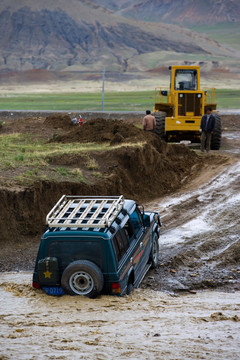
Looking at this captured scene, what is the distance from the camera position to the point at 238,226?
16.0 m

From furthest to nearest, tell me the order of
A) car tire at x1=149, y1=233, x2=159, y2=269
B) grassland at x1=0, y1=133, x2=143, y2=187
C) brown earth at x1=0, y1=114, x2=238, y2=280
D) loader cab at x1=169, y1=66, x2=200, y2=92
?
loader cab at x1=169, y1=66, x2=200, y2=92
grassland at x1=0, y1=133, x2=143, y2=187
brown earth at x1=0, y1=114, x2=238, y2=280
car tire at x1=149, y1=233, x2=159, y2=269

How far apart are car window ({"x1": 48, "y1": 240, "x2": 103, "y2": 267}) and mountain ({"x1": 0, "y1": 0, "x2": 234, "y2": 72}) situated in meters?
121

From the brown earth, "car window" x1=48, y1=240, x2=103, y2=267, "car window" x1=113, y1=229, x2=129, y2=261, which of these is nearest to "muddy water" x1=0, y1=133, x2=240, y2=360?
"car window" x1=48, y1=240, x2=103, y2=267

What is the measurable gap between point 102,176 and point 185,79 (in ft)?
36.2

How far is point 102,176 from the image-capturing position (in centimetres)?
1978

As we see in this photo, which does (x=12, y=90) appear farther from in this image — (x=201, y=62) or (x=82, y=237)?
(x=82, y=237)

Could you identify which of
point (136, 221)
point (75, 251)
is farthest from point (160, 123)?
point (75, 251)

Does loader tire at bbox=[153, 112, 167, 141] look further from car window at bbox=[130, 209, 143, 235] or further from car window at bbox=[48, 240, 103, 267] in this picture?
car window at bbox=[48, 240, 103, 267]

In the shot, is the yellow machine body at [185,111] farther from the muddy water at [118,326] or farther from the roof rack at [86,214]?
the muddy water at [118,326]

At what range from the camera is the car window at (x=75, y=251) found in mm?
9914

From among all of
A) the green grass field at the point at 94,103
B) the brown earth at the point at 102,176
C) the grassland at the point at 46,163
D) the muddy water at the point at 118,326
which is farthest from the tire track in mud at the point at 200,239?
the green grass field at the point at 94,103

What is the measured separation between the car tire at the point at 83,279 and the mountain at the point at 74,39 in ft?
399

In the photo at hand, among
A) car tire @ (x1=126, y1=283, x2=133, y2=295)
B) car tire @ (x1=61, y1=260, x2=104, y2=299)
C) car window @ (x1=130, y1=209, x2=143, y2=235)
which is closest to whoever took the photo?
car tire @ (x1=61, y1=260, x2=104, y2=299)

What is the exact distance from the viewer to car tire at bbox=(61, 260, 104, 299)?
9.76m
